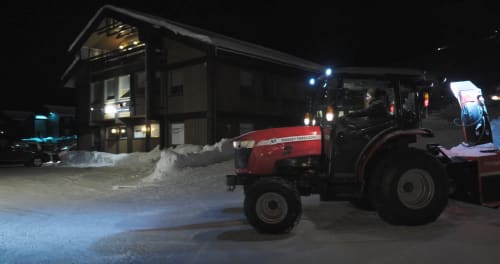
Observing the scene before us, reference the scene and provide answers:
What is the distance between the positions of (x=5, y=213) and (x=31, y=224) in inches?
71.0

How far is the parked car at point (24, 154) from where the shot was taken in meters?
26.3

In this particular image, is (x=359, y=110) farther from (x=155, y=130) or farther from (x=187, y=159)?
(x=155, y=130)

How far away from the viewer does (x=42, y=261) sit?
580 cm

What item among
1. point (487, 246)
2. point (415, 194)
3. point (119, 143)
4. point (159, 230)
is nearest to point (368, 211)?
point (415, 194)

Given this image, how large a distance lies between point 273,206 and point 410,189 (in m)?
2.38

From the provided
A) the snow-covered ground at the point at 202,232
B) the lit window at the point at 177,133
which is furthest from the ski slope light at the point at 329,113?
the lit window at the point at 177,133

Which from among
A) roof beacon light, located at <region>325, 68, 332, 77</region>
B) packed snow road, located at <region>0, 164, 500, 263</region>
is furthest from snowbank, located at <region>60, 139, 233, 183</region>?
roof beacon light, located at <region>325, 68, 332, 77</region>

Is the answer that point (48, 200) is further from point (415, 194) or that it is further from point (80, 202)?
point (415, 194)

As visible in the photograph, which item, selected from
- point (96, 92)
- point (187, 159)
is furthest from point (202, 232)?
point (96, 92)

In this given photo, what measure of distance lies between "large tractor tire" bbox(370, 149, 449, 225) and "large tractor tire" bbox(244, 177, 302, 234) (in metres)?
1.46

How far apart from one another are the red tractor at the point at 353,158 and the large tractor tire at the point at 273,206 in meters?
0.02

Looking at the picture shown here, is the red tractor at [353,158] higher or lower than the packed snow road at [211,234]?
higher

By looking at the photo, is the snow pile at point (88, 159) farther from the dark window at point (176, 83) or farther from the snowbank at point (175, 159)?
the dark window at point (176, 83)

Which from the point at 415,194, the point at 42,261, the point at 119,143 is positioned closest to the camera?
the point at 42,261
